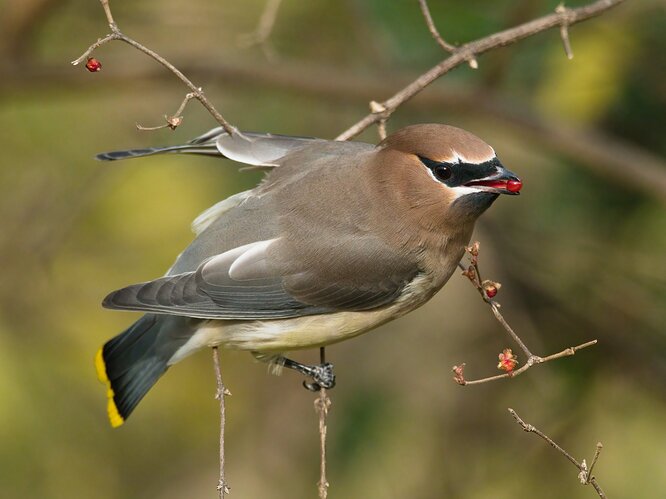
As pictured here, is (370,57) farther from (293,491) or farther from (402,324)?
(293,491)

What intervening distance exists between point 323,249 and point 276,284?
0.72 ft

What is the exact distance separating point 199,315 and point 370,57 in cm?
341

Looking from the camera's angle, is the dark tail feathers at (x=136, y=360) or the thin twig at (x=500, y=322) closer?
the thin twig at (x=500, y=322)

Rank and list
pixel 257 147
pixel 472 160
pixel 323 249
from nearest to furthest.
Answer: pixel 472 160 → pixel 323 249 → pixel 257 147

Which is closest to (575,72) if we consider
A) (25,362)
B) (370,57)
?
(370,57)

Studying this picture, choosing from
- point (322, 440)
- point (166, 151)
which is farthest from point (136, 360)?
point (322, 440)

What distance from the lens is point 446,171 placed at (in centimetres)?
425

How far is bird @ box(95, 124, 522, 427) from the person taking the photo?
172 inches

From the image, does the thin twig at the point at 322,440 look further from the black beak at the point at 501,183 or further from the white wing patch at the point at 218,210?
the black beak at the point at 501,183

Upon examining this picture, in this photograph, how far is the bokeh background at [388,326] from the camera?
21.4ft

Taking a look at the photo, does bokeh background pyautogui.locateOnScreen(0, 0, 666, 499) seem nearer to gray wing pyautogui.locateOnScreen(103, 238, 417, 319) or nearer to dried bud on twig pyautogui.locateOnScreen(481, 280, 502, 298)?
gray wing pyautogui.locateOnScreen(103, 238, 417, 319)

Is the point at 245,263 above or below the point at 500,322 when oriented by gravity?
above

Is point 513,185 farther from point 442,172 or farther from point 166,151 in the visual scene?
point 166,151

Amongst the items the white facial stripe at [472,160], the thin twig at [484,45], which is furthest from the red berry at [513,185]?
the thin twig at [484,45]
